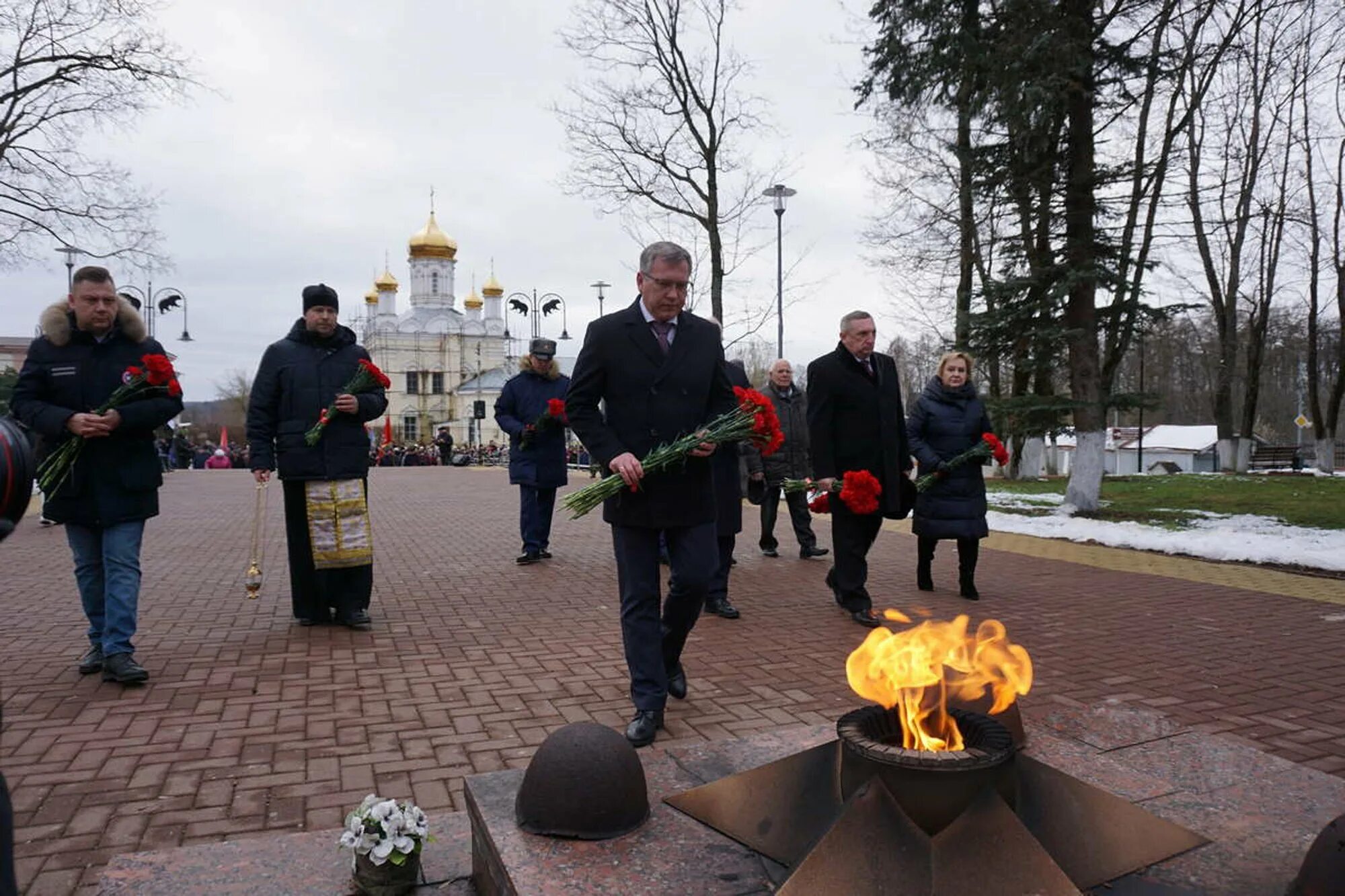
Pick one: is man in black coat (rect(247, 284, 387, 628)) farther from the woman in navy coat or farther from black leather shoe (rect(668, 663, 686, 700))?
the woman in navy coat

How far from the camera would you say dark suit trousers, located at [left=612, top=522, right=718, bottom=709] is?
396 cm

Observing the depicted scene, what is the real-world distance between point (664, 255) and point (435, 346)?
89056 millimetres

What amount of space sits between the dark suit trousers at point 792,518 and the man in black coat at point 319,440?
4.16 m

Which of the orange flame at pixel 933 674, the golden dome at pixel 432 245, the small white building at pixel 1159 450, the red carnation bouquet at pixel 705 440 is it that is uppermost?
the golden dome at pixel 432 245

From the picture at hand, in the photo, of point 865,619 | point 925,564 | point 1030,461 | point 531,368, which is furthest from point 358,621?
point 1030,461

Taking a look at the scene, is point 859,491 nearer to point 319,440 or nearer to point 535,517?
point 319,440

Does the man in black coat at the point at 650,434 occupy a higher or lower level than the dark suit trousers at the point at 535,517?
higher

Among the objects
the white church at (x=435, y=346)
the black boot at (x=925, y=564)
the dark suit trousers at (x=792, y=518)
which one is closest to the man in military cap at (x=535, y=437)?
the dark suit trousers at (x=792, y=518)

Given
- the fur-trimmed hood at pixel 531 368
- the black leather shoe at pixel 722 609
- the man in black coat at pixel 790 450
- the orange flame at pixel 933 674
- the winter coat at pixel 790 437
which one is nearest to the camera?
the orange flame at pixel 933 674

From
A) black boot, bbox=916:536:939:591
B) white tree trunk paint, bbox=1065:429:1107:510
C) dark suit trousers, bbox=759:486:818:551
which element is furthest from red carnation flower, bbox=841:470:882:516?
white tree trunk paint, bbox=1065:429:1107:510

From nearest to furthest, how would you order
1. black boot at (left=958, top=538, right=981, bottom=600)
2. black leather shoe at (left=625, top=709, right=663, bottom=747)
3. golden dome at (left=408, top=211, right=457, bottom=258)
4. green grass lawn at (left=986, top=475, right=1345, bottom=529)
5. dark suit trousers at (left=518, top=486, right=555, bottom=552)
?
black leather shoe at (left=625, top=709, right=663, bottom=747) < black boot at (left=958, top=538, right=981, bottom=600) < dark suit trousers at (left=518, top=486, right=555, bottom=552) < green grass lawn at (left=986, top=475, right=1345, bottom=529) < golden dome at (left=408, top=211, right=457, bottom=258)

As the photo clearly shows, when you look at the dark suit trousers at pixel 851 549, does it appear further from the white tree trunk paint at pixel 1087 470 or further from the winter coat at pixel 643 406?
the white tree trunk paint at pixel 1087 470

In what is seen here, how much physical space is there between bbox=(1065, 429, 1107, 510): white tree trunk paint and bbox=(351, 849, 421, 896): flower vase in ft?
41.6

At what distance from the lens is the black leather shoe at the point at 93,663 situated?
5.11 meters
